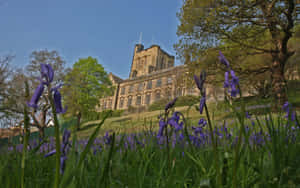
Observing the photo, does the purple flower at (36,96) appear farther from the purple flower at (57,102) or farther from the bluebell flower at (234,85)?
the bluebell flower at (234,85)

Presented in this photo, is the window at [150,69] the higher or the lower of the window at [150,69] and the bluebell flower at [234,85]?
the higher

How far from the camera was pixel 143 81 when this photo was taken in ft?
129

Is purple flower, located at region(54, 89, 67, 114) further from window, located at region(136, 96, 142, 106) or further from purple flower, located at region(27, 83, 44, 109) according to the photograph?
window, located at region(136, 96, 142, 106)

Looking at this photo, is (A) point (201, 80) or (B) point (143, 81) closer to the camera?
(A) point (201, 80)

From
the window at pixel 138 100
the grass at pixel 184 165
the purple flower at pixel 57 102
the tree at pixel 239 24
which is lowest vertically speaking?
the grass at pixel 184 165

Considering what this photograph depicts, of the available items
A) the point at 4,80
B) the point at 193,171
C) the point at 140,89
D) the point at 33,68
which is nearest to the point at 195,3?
the point at 193,171

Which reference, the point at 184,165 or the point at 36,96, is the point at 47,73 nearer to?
the point at 36,96

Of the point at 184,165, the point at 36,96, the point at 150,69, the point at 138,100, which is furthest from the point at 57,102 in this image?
the point at 150,69

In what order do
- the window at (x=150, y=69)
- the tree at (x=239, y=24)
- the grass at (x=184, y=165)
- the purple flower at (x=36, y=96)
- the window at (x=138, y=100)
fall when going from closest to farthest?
the purple flower at (x=36, y=96), the grass at (x=184, y=165), the tree at (x=239, y=24), the window at (x=138, y=100), the window at (x=150, y=69)

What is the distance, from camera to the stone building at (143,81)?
43.4m

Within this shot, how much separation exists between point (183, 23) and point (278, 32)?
5.55 m

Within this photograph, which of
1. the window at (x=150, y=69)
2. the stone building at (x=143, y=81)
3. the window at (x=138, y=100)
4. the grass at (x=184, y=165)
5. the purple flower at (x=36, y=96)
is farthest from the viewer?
the window at (x=150, y=69)

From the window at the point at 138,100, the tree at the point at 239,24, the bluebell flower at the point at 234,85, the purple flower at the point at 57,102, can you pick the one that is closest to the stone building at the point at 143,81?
the window at the point at 138,100

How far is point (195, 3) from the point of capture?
10781 millimetres
